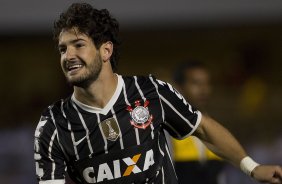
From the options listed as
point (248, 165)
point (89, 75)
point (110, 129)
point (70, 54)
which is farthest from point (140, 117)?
point (248, 165)

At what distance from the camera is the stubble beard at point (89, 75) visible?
115 inches

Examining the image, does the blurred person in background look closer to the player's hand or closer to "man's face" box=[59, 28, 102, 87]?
the player's hand

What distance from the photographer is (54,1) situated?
6492mm

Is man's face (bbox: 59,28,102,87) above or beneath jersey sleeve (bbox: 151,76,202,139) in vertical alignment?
above

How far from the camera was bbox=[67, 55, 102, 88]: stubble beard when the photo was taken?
293cm

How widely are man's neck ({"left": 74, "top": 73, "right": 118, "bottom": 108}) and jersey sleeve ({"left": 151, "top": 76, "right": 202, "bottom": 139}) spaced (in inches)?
9.2

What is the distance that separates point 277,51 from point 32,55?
284 centimetres

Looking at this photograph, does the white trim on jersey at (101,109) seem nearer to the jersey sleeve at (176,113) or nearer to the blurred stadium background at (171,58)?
the jersey sleeve at (176,113)

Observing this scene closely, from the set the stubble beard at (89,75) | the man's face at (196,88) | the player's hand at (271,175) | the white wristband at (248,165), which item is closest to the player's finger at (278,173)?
the player's hand at (271,175)

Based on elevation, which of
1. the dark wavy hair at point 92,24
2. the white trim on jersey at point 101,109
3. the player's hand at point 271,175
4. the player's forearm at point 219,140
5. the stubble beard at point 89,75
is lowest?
the player's hand at point 271,175

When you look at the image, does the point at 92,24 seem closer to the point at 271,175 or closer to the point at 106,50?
the point at 106,50

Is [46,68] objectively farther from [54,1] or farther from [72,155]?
[72,155]

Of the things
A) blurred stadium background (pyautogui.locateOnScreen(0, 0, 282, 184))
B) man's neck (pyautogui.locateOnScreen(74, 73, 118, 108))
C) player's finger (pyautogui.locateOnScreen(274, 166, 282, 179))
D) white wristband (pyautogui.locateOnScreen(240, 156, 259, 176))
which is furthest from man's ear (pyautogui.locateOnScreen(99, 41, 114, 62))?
blurred stadium background (pyautogui.locateOnScreen(0, 0, 282, 184))

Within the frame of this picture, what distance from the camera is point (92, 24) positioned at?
3121 mm
